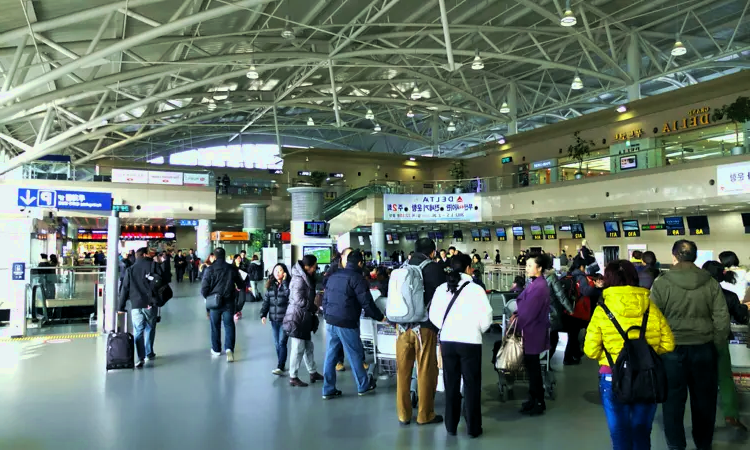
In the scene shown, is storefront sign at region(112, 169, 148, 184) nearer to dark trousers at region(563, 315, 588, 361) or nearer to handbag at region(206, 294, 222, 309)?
handbag at region(206, 294, 222, 309)

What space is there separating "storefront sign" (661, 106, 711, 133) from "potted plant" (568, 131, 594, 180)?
131 inches

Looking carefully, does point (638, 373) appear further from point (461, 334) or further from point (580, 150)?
point (580, 150)

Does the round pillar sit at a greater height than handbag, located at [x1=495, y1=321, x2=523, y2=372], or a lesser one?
greater

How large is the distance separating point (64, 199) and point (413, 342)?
955 centimetres

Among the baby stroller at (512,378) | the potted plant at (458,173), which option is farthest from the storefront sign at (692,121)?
the baby stroller at (512,378)

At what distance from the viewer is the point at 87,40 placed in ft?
63.6

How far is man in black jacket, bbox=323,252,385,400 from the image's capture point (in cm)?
629

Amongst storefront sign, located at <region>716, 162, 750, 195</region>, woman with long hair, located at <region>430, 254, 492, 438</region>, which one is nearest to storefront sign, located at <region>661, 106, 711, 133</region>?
storefront sign, located at <region>716, 162, 750, 195</region>

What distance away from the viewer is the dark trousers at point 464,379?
500 cm

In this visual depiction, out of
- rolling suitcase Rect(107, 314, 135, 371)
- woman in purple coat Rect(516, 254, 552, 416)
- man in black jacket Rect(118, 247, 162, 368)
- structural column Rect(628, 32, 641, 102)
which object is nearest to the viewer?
woman in purple coat Rect(516, 254, 552, 416)

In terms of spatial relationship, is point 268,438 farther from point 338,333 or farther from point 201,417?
point 338,333

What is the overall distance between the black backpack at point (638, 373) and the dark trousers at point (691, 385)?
1.10m

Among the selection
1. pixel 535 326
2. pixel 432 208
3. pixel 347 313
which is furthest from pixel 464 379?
pixel 432 208

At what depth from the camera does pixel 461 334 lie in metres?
4.96
